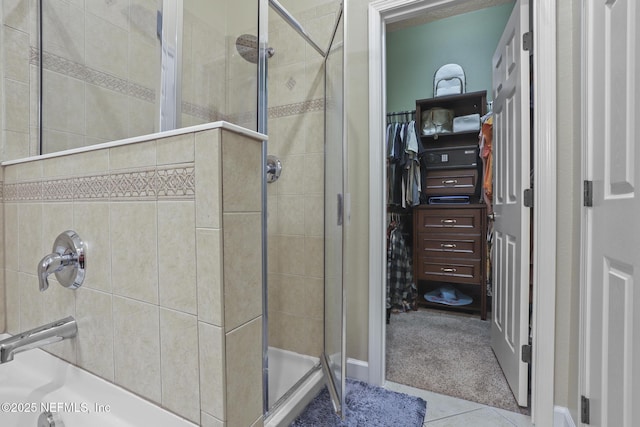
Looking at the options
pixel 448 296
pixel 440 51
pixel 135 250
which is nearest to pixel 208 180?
pixel 135 250

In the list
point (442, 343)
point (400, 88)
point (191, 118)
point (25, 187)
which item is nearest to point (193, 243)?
point (191, 118)

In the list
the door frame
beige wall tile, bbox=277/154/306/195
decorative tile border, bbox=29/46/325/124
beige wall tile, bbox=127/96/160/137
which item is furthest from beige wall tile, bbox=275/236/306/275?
the door frame

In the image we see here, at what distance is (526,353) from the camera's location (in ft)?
4.44

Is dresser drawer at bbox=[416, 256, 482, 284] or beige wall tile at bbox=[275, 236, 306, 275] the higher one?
beige wall tile at bbox=[275, 236, 306, 275]

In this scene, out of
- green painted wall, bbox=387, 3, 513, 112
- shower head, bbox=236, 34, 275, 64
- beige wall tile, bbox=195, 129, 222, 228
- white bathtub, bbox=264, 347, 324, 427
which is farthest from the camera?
green painted wall, bbox=387, 3, 513, 112

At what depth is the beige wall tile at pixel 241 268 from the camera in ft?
2.00

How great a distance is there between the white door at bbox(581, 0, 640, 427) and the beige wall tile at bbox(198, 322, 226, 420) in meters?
1.01

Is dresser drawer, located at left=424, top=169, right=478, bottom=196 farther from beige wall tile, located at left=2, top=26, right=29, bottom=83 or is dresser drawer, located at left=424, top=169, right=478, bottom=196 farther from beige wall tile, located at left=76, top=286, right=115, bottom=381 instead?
beige wall tile, located at left=2, top=26, right=29, bottom=83

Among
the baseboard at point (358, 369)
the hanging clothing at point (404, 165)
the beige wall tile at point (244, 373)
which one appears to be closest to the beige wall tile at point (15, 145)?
the beige wall tile at point (244, 373)

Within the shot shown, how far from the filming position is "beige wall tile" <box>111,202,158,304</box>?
0.69m

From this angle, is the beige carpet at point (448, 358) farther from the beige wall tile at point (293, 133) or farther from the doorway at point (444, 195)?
the beige wall tile at point (293, 133)

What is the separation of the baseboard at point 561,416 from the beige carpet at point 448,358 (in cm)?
19

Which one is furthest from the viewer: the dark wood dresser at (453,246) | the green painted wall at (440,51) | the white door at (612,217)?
the green painted wall at (440,51)

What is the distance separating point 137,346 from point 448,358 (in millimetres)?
1836
